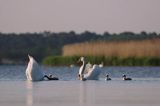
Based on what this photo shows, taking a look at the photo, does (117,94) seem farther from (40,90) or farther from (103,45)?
(103,45)

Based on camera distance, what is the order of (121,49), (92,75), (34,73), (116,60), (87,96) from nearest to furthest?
(87,96)
(34,73)
(92,75)
(121,49)
(116,60)

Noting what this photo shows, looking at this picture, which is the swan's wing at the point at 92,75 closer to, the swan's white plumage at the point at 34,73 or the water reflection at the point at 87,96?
the swan's white plumage at the point at 34,73

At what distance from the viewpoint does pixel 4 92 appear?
76.7 feet

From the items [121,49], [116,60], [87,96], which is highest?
[121,49]

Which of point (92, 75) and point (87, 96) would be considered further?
point (92, 75)

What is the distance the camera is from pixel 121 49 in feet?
174

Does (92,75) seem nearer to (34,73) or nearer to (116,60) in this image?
(34,73)

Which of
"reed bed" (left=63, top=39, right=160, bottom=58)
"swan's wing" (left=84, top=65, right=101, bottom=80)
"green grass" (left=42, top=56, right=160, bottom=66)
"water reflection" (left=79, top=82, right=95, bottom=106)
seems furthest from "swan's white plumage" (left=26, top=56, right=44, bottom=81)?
"green grass" (left=42, top=56, right=160, bottom=66)

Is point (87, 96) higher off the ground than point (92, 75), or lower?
lower

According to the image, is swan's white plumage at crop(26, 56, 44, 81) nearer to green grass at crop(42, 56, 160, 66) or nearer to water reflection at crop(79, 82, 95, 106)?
water reflection at crop(79, 82, 95, 106)

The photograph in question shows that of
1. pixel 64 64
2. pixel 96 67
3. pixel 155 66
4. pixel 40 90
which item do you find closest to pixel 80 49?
pixel 64 64

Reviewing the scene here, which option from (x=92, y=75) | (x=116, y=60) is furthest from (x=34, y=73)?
(x=116, y=60)

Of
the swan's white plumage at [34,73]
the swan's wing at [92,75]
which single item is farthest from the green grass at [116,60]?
the swan's white plumage at [34,73]

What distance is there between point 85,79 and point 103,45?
22467 mm
